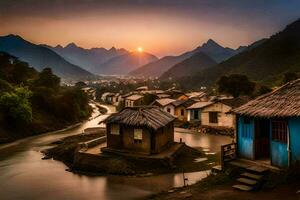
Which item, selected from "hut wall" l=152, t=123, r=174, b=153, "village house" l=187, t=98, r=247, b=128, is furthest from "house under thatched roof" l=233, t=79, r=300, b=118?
"village house" l=187, t=98, r=247, b=128

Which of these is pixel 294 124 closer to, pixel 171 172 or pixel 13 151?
pixel 171 172

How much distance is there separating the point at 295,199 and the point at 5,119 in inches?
1760

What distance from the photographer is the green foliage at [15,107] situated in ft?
167

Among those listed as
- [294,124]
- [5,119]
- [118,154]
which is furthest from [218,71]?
[294,124]

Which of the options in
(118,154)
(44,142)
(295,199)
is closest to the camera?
(295,199)

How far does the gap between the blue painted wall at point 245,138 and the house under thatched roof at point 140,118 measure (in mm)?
9177

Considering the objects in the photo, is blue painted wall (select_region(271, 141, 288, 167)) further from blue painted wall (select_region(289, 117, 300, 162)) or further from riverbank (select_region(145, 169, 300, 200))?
riverbank (select_region(145, 169, 300, 200))

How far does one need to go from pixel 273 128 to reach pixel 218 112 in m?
32.3

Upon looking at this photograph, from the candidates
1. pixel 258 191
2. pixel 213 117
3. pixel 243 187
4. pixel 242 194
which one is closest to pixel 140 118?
pixel 243 187

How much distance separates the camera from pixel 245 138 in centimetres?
2017

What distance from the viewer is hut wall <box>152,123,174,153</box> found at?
29580 millimetres

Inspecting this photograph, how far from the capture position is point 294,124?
55.7ft

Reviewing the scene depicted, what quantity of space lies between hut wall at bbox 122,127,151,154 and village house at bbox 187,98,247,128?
21900 mm

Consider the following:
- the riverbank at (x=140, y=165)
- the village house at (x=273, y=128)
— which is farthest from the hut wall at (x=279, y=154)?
the riverbank at (x=140, y=165)
